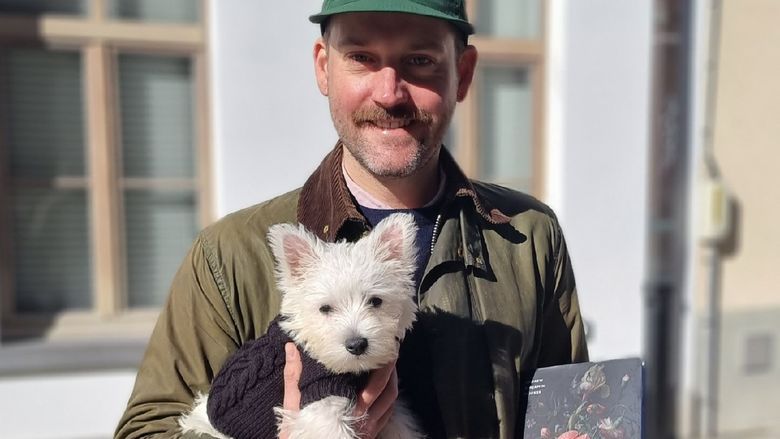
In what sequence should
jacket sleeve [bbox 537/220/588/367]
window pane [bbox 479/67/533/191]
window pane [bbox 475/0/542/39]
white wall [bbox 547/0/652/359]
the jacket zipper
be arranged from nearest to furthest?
1. the jacket zipper
2. jacket sleeve [bbox 537/220/588/367]
3. white wall [bbox 547/0/652/359]
4. window pane [bbox 475/0/542/39]
5. window pane [bbox 479/67/533/191]

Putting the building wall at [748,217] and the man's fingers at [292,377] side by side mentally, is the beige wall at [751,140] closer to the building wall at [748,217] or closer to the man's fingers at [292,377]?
the building wall at [748,217]

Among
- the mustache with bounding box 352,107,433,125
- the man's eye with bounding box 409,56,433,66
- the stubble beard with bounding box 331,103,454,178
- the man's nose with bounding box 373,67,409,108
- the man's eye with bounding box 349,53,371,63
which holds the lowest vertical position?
the stubble beard with bounding box 331,103,454,178

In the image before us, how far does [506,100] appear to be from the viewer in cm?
521

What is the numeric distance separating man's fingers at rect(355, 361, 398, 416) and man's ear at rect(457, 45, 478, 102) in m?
0.85

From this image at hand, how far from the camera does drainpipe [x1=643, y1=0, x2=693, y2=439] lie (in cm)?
544

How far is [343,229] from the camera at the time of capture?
1625 millimetres

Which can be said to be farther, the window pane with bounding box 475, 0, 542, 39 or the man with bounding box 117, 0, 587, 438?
the window pane with bounding box 475, 0, 542, 39

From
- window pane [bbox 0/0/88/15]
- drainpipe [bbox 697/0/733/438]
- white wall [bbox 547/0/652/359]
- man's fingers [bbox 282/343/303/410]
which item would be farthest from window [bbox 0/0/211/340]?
drainpipe [bbox 697/0/733/438]

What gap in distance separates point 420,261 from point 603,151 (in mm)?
3699

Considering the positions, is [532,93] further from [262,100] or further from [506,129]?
[262,100]

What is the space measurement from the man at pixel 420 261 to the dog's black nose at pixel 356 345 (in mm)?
168

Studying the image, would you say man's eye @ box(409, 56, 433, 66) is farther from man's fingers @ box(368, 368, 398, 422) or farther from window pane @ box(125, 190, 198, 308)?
window pane @ box(125, 190, 198, 308)

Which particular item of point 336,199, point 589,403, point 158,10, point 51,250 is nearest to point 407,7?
point 336,199

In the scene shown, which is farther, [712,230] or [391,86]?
[712,230]
